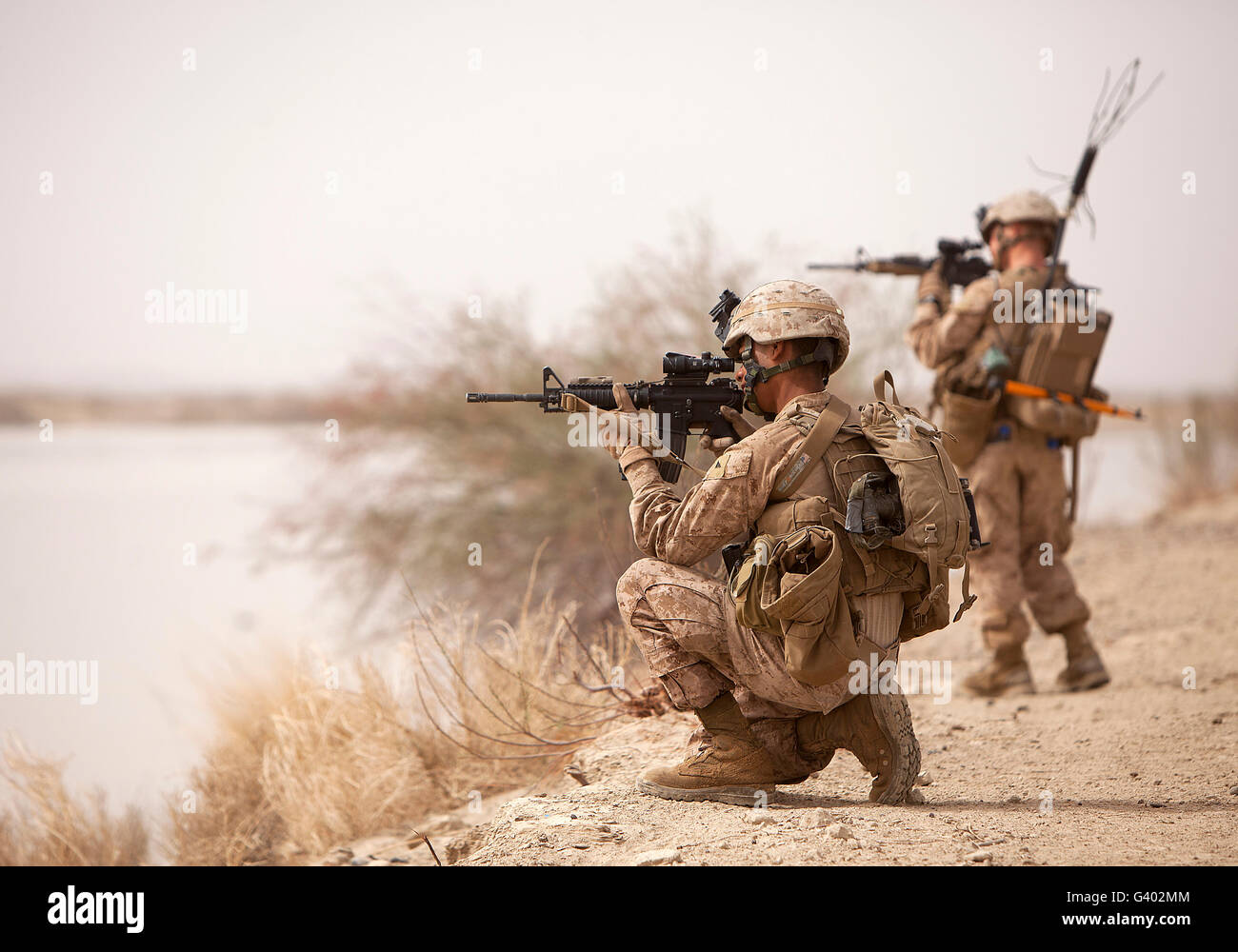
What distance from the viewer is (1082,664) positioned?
6105mm

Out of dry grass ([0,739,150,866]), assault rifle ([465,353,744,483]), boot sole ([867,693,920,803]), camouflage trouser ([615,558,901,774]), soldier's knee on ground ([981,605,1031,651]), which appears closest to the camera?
camouflage trouser ([615,558,901,774])

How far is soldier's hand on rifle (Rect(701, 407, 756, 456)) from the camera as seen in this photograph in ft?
13.1

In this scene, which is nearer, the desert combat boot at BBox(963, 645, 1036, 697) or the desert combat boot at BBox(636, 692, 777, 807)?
the desert combat boot at BBox(636, 692, 777, 807)

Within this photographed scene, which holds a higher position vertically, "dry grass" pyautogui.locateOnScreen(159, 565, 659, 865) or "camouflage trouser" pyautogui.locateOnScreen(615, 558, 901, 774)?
"camouflage trouser" pyautogui.locateOnScreen(615, 558, 901, 774)

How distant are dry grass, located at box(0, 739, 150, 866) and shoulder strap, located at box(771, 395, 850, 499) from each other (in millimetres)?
4024

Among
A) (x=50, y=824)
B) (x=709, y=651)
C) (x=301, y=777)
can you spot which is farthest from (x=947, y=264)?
(x=50, y=824)

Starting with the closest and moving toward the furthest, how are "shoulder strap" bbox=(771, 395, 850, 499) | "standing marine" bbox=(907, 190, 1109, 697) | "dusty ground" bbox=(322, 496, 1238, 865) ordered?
1. "dusty ground" bbox=(322, 496, 1238, 865)
2. "shoulder strap" bbox=(771, 395, 850, 499)
3. "standing marine" bbox=(907, 190, 1109, 697)

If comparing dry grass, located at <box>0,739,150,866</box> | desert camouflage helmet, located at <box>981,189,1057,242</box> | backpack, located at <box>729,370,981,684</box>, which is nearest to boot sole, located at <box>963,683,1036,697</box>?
desert camouflage helmet, located at <box>981,189,1057,242</box>

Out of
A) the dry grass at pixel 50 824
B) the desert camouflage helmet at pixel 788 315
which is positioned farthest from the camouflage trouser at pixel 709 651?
the dry grass at pixel 50 824

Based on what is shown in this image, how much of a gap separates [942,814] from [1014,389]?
2.90 meters

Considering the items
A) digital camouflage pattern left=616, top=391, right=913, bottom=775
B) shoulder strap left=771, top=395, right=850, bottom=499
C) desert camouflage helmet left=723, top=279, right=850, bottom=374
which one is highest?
desert camouflage helmet left=723, top=279, right=850, bottom=374

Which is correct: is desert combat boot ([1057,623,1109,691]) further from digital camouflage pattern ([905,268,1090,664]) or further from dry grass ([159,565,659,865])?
dry grass ([159,565,659,865])

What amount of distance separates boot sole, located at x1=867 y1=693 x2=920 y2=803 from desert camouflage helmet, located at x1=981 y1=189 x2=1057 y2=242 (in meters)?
3.13

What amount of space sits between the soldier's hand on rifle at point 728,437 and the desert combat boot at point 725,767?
2.64 feet
